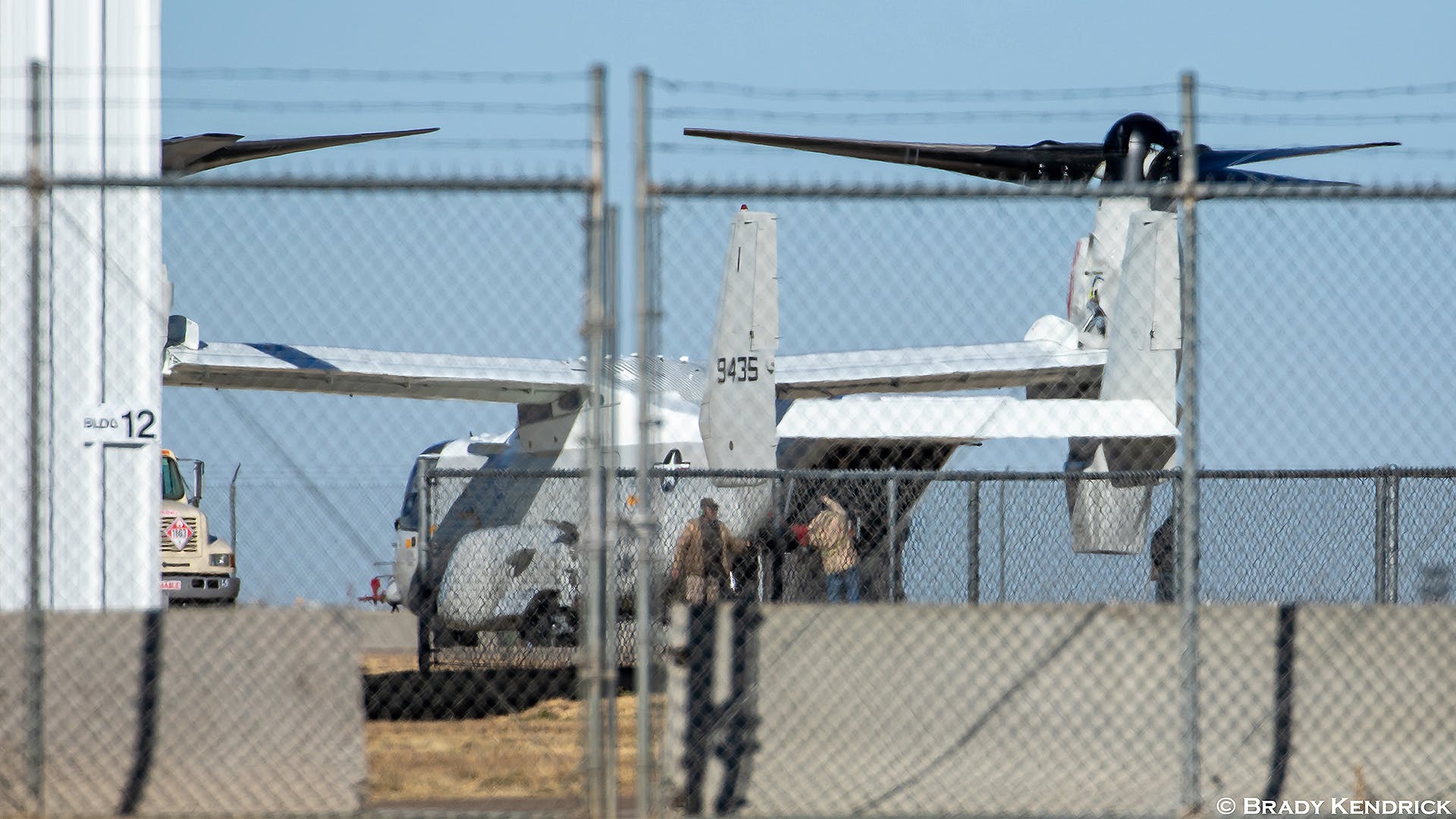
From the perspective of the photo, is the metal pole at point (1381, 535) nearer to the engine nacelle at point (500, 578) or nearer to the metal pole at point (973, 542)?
the metal pole at point (973, 542)

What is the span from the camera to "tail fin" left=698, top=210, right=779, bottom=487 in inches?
Answer: 626

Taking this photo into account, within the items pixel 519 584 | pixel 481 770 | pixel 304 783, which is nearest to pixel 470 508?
pixel 519 584

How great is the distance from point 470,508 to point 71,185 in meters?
12.7

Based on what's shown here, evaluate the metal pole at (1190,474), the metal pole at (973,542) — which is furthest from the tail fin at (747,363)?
the metal pole at (1190,474)

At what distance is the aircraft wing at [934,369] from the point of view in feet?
67.1

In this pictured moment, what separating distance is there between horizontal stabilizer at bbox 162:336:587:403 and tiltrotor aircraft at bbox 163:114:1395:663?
5cm

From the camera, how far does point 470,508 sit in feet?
59.1

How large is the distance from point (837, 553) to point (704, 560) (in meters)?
1.18

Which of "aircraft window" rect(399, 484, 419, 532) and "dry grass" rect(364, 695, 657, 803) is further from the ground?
"aircraft window" rect(399, 484, 419, 532)

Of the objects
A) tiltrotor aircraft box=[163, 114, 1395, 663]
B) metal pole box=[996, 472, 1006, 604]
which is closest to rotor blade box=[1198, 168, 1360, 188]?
tiltrotor aircraft box=[163, 114, 1395, 663]

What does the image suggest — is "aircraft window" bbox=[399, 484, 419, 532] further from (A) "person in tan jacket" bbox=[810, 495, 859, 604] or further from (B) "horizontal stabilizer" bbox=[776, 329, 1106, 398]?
(A) "person in tan jacket" bbox=[810, 495, 859, 604]

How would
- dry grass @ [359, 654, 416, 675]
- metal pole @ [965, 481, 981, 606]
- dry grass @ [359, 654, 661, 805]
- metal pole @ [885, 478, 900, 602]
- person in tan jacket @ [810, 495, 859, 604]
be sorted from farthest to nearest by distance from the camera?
dry grass @ [359, 654, 416, 675], person in tan jacket @ [810, 495, 859, 604], metal pole @ [965, 481, 981, 606], metal pole @ [885, 478, 900, 602], dry grass @ [359, 654, 661, 805]

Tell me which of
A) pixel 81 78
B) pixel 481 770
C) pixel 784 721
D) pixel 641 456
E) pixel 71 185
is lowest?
pixel 481 770

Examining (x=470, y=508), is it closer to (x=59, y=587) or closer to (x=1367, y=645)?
(x=59, y=587)
